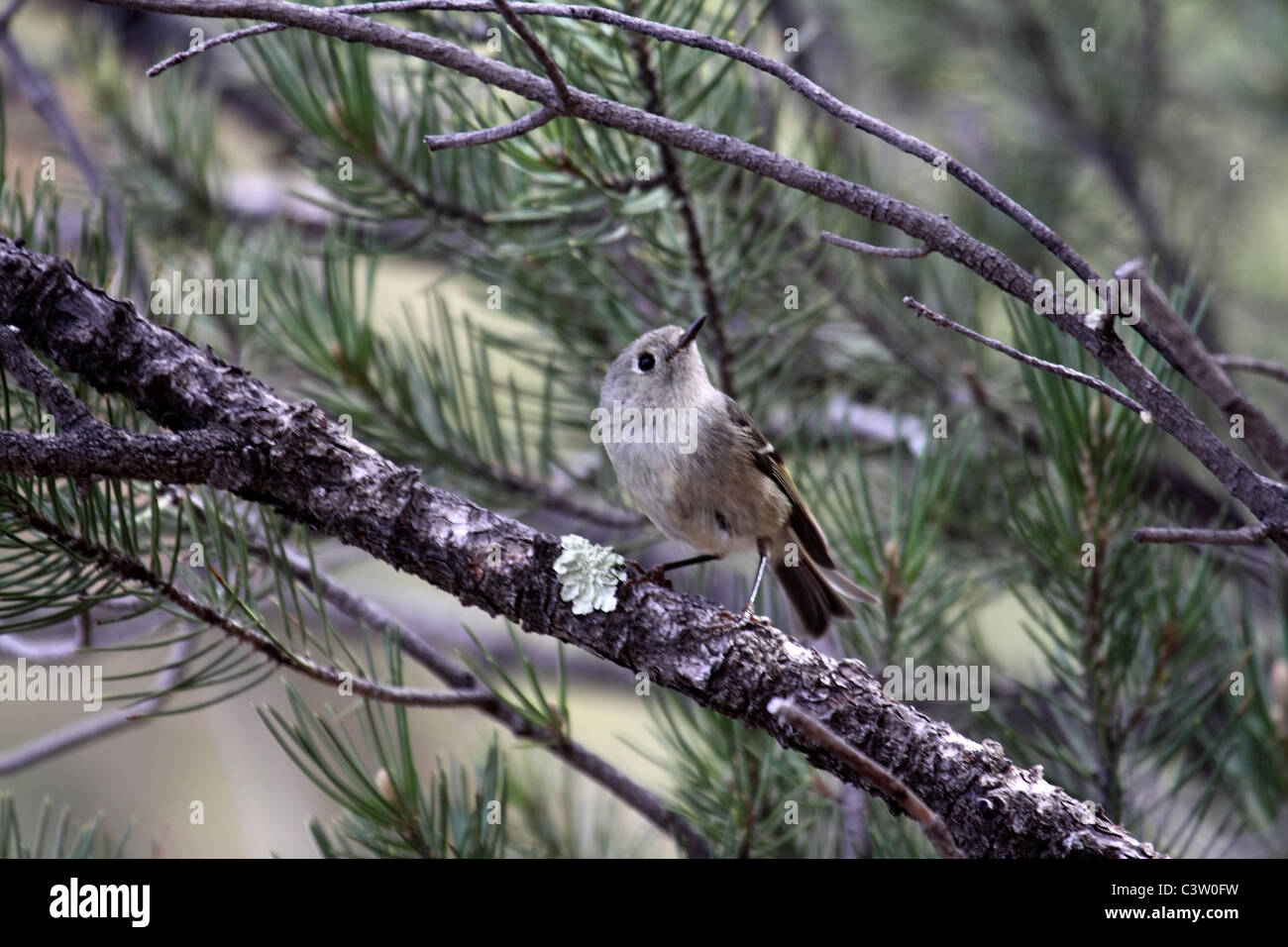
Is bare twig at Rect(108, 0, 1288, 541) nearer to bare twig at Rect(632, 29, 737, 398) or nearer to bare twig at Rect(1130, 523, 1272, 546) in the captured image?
bare twig at Rect(1130, 523, 1272, 546)

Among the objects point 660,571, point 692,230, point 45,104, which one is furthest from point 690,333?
point 45,104

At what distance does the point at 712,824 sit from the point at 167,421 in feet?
3.11

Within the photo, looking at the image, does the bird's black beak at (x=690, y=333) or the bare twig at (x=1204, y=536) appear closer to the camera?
the bare twig at (x=1204, y=536)

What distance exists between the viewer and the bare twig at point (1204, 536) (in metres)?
0.77

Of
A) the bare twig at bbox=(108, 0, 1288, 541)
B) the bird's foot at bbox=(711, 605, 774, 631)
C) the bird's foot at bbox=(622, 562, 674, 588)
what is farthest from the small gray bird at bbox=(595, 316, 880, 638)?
the bare twig at bbox=(108, 0, 1288, 541)

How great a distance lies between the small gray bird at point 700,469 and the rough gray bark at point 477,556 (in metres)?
0.70

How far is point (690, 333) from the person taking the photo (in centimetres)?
178

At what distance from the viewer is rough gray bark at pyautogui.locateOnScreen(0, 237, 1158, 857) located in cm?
99

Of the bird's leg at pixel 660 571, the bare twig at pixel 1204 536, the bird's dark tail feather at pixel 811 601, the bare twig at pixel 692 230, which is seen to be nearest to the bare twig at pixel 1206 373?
the bare twig at pixel 1204 536

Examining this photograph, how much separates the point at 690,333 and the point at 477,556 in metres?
0.82

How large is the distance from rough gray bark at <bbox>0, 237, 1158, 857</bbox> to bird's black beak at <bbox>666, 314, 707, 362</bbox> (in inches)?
29.0

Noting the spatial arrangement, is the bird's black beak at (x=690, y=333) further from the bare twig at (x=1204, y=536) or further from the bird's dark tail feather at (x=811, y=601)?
the bare twig at (x=1204, y=536)

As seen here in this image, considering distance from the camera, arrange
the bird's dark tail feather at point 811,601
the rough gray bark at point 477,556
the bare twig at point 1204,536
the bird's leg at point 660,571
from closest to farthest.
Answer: the bare twig at point 1204,536 → the rough gray bark at point 477,556 → the bird's leg at point 660,571 → the bird's dark tail feather at point 811,601
